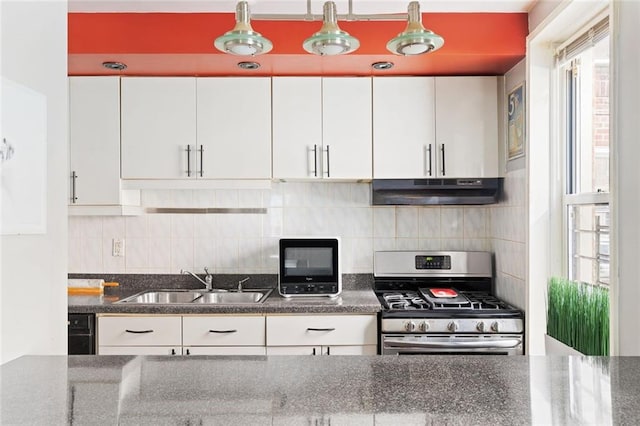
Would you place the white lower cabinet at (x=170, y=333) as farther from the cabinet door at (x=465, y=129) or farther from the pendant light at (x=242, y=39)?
the pendant light at (x=242, y=39)

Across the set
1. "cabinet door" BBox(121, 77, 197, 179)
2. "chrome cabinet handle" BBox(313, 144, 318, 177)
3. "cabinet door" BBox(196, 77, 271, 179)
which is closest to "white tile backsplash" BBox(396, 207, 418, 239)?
"chrome cabinet handle" BBox(313, 144, 318, 177)

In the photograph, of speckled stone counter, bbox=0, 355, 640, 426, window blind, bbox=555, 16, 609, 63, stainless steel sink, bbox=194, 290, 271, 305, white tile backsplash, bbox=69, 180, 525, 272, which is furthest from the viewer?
white tile backsplash, bbox=69, 180, 525, 272

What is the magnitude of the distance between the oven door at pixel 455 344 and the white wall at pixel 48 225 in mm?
1677

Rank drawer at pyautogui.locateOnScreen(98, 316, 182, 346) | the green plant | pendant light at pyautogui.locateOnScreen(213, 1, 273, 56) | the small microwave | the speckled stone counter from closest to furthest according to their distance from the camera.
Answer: the speckled stone counter → pendant light at pyautogui.locateOnScreen(213, 1, 273, 56) → the green plant → drawer at pyautogui.locateOnScreen(98, 316, 182, 346) → the small microwave

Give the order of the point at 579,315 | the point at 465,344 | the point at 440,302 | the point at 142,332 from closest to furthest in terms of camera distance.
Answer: the point at 579,315 → the point at 465,344 → the point at 142,332 → the point at 440,302

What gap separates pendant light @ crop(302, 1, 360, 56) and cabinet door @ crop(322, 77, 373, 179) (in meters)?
1.43

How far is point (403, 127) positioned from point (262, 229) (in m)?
1.10

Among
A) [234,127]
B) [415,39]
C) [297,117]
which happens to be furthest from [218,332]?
[415,39]

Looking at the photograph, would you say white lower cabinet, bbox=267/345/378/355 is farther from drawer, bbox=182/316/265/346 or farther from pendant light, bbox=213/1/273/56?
pendant light, bbox=213/1/273/56

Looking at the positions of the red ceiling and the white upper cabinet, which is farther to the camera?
the white upper cabinet

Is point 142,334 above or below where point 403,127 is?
below

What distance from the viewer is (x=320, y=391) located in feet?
3.28

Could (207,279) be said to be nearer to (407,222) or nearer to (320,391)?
(407,222)

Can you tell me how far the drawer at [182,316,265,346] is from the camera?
8.78 ft
